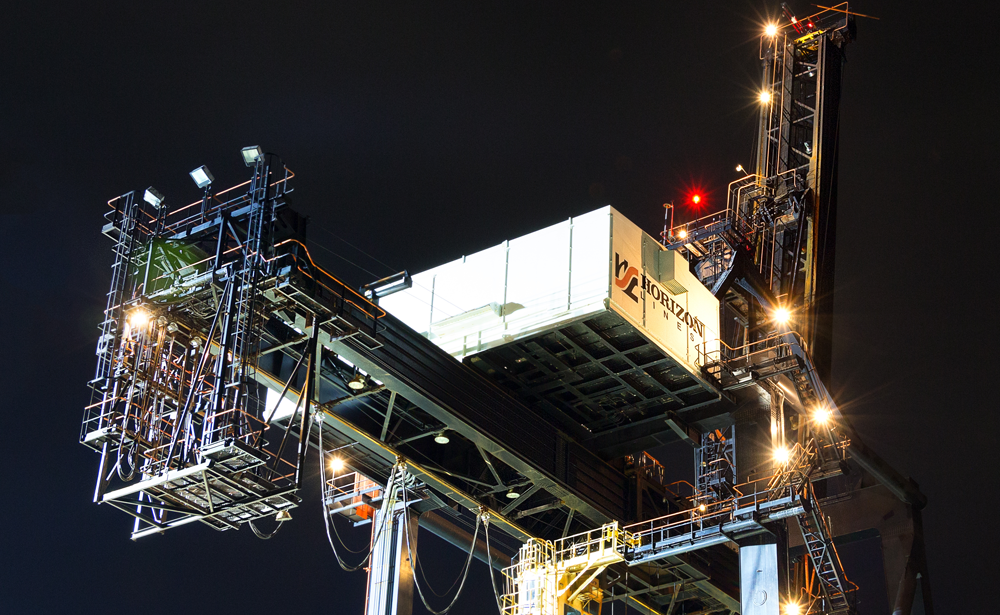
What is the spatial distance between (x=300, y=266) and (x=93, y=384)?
5.91 m

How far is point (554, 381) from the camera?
131ft

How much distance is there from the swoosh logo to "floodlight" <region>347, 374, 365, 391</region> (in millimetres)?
7970

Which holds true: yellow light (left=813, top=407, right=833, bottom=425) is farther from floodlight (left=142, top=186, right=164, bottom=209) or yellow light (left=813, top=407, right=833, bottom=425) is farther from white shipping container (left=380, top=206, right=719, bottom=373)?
floodlight (left=142, top=186, right=164, bottom=209)

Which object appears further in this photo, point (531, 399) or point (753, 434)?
point (753, 434)

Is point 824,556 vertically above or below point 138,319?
below

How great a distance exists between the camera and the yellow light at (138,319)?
32125mm

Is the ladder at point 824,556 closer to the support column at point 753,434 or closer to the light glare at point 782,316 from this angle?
the support column at point 753,434

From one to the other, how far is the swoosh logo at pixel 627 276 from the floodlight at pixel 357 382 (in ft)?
26.1

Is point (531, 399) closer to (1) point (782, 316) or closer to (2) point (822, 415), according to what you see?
(2) point (822, 415)

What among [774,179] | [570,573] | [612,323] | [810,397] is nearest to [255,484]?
[612,323]

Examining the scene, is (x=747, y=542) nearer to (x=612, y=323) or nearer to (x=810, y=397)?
(x=810, y=397)

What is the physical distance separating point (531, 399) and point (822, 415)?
945cm

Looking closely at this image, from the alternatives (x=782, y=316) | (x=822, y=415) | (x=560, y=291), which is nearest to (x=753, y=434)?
(x=822, y=415)

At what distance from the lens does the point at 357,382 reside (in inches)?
1395
